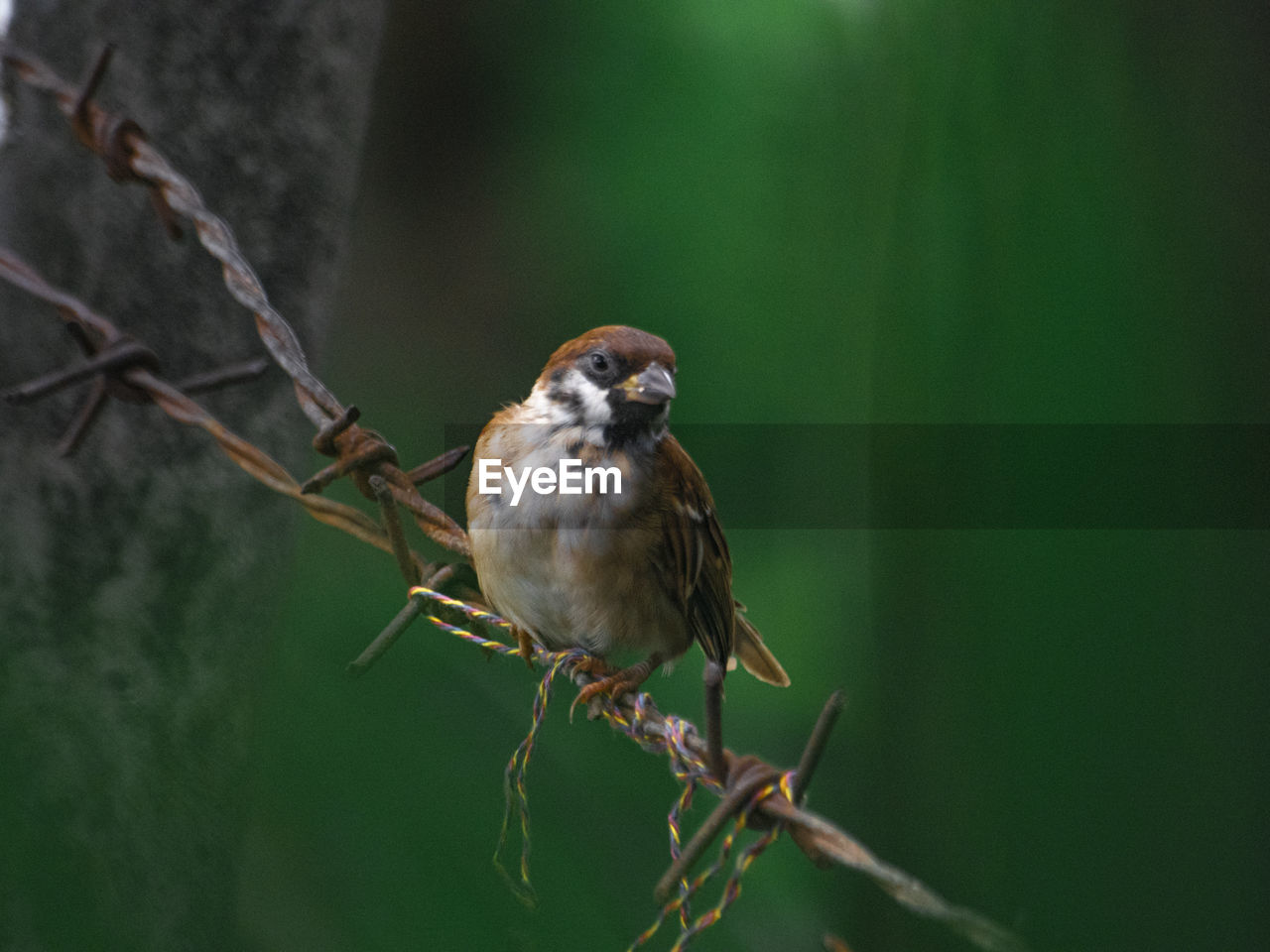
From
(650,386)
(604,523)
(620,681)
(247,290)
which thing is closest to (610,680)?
(620,681)

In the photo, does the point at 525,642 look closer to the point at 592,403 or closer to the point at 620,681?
the point at 620,681

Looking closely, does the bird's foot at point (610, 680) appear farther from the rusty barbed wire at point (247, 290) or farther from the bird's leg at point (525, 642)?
the rusty barbed wire at point (247, 290)

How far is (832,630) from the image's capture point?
2.07 meters

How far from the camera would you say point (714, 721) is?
2.37 feet

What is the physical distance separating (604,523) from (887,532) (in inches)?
17.3

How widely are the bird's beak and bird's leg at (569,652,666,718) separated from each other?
1.12ft

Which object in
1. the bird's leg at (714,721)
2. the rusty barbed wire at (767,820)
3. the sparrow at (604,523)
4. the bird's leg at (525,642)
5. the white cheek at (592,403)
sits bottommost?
the rusty barbed wire at (767,820)

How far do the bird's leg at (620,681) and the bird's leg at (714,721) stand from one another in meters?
0.51

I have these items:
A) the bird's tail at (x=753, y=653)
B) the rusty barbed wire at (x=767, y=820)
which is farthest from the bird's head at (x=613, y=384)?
the rusty barbed wire at (x=767, y=820)

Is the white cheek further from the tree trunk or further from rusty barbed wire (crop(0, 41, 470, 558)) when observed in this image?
the tree trunk

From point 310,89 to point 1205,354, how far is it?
3.87 feet

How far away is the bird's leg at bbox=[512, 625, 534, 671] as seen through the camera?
1504mm

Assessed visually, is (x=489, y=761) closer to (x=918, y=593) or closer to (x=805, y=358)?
(x=918, y=593)

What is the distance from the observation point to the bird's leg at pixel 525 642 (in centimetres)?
150
